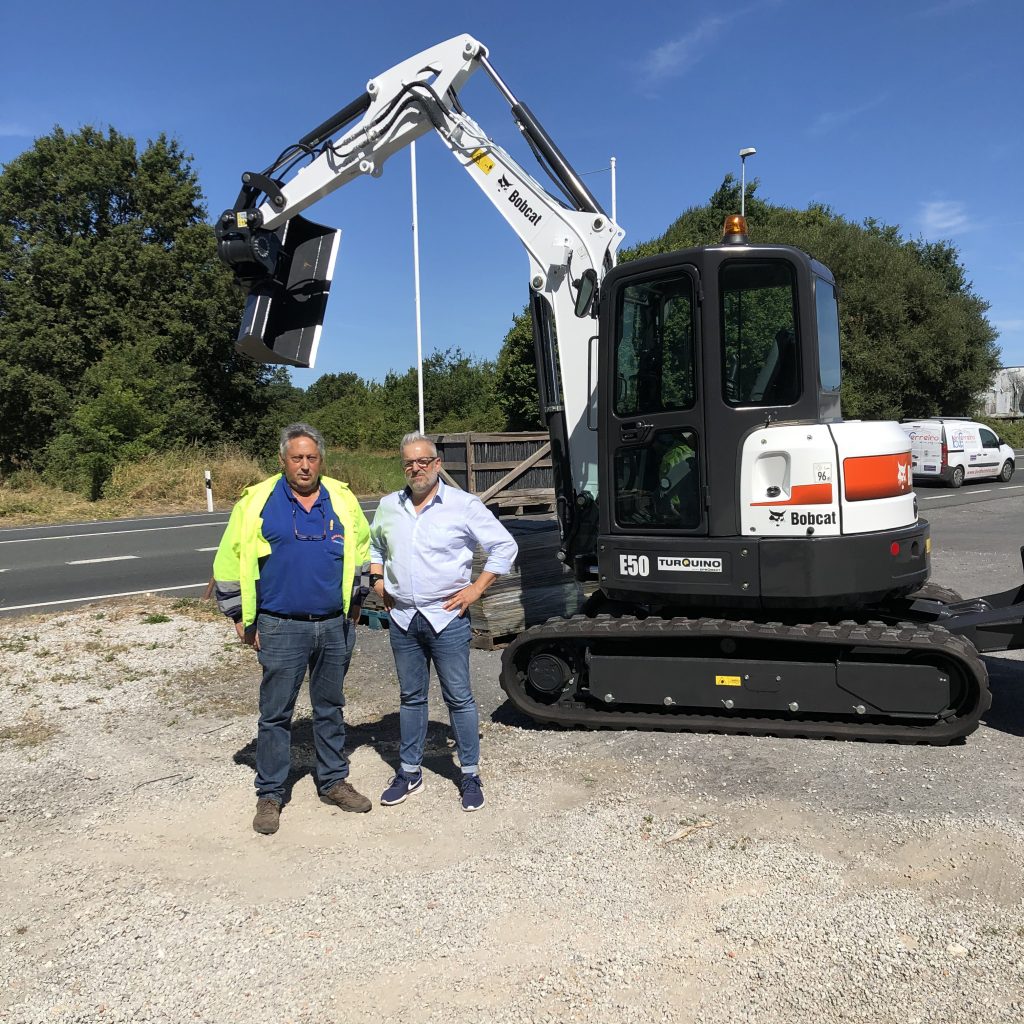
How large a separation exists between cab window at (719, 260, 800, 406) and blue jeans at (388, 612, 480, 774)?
2.18 metres

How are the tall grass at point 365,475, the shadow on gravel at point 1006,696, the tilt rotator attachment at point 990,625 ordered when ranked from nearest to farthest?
the tilt rotator attachment at point 990,625, the shadow on gravel at point 1006,696, the tall grass at point 365,475

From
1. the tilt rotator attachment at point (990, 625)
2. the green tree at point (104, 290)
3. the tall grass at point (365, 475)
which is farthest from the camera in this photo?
the green tree at point (104, 290)

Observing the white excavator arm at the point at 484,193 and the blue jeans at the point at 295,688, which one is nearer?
the blue jeans at the point at 295,688

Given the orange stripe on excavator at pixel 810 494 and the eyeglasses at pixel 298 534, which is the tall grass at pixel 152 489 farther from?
the orange stripe on excavator at pixel 810 494

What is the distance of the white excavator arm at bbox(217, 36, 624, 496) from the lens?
6.27 meters

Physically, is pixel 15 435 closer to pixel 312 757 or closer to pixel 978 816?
pixel 312 757

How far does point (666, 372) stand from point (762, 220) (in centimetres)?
3947

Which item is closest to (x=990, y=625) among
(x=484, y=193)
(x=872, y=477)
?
(x=872, y=477)

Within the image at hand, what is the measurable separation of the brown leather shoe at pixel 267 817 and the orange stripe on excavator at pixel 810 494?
3.23m

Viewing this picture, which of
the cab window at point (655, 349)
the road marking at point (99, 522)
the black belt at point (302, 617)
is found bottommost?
the black belt at point (302, 617)

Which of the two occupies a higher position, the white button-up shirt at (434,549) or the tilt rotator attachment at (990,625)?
the white button-up shirt at (434,549)

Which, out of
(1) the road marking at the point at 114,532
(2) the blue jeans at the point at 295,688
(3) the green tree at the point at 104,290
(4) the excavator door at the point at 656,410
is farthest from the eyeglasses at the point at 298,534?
(3) the green tree at the point at 104,290

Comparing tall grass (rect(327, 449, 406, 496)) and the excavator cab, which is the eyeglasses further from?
tall grass (rect(327, 449, 406, 496))

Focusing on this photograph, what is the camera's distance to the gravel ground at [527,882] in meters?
2.94
